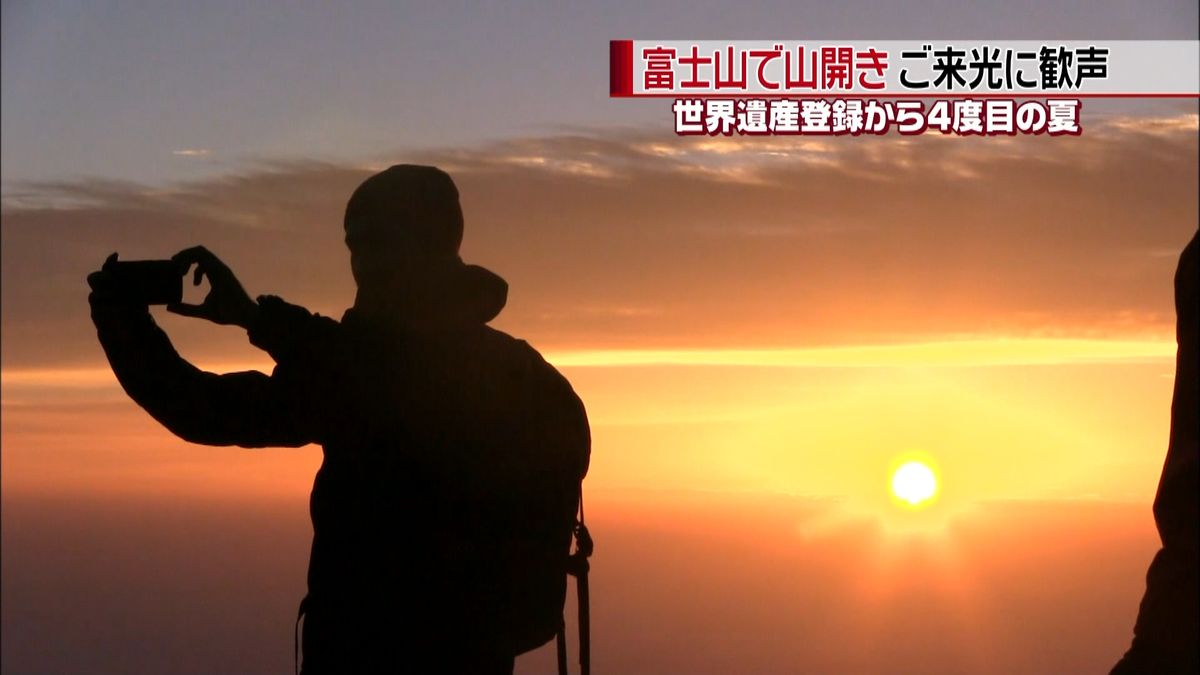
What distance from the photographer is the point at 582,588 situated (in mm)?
3307

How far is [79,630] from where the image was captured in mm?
199625

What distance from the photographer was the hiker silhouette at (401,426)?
2.91m

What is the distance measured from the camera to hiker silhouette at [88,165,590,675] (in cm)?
291

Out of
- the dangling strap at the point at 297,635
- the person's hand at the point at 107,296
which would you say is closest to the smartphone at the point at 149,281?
the person's hand at the point at 107,296

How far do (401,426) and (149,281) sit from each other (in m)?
0.65

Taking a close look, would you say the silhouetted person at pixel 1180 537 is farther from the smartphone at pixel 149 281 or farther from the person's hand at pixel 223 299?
the smartphone at pixel 149 281

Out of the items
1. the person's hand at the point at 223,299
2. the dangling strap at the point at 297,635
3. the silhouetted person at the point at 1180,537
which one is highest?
the person's hand at the point at 223,299

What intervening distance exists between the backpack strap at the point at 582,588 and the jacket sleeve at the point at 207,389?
74cm

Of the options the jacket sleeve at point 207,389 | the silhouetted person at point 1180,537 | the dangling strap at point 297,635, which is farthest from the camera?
the dangling strap at point 297,635

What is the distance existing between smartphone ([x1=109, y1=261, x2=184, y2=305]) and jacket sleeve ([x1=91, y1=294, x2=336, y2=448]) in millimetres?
37

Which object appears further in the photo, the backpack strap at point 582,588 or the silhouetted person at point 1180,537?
the backpack strap at point 582,588

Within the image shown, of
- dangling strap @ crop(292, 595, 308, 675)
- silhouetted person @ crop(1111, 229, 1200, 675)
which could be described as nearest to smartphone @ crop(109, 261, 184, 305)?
dangling strap @ crop(292, 595, 308, 675)

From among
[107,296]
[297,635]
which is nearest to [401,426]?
[297,635]

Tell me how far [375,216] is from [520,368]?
51 centimetres
